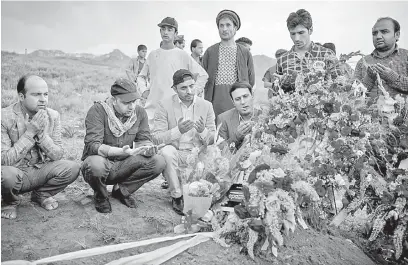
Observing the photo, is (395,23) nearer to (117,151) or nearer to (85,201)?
(117,151)

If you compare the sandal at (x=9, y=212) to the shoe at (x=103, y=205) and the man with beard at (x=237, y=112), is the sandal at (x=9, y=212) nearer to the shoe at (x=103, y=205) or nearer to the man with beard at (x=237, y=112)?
the shoe at (x=103, y=205)

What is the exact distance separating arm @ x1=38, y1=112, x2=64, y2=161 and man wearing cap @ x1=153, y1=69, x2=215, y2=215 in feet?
3.46

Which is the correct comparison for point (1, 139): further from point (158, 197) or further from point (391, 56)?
point (391, 56)

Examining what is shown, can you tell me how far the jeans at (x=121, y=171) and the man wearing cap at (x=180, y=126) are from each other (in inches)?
6.7

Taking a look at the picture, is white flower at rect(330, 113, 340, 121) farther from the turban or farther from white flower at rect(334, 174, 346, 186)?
the turban

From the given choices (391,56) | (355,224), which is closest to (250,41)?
(391,56)

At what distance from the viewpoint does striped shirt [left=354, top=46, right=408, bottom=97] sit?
3.79 meters

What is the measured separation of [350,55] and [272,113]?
0.78 meters

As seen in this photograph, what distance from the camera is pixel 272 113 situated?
3.29 meters

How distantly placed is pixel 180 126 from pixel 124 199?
3.17 feet

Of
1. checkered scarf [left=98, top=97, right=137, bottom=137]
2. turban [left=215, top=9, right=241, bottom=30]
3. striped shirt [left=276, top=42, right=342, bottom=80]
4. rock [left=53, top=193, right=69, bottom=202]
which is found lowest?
rock [left=53, top=193, right=69, bottom=202]

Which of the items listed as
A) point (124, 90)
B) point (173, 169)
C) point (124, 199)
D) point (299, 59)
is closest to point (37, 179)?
point (124, 199)

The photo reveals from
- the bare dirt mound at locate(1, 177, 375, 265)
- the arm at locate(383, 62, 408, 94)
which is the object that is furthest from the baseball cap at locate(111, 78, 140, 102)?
the arm at locate(383, 62, 408, 94)

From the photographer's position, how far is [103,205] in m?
3.74
